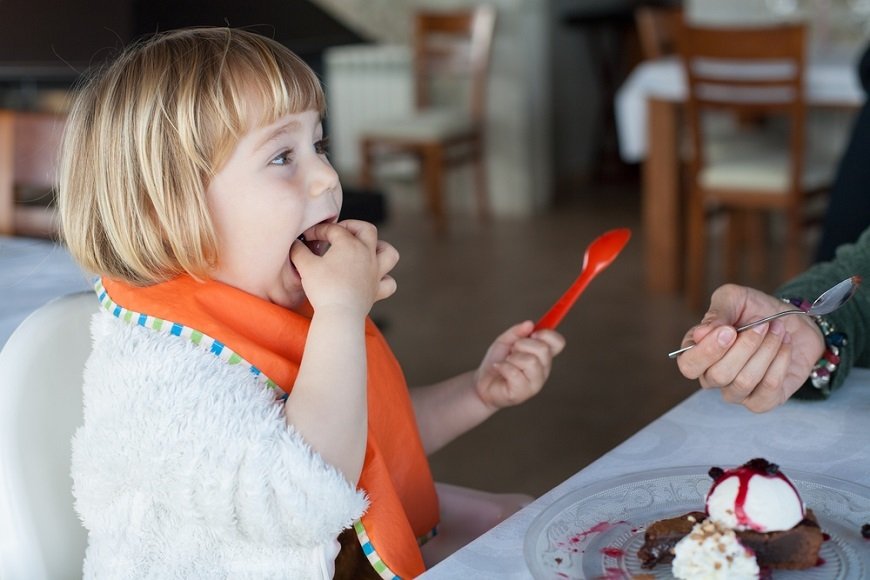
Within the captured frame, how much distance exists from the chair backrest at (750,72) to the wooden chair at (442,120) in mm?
1776

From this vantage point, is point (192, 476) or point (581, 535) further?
point (192, 476)

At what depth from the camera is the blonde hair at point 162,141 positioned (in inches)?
37.4

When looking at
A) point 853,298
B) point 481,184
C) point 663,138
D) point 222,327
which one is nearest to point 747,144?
point 663,138

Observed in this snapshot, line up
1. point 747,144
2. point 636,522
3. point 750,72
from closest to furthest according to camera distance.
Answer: point 636,522 → point 750,72 → point 747,144

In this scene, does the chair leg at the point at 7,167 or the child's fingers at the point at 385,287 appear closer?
the child's fingers at the point at 385,287

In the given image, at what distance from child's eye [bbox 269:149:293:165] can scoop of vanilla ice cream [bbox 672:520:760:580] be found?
1.67ft

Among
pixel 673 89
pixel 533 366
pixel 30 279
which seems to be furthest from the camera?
pixel 673 89

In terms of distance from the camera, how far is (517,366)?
3.77 feet

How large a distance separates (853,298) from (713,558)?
0.56 m

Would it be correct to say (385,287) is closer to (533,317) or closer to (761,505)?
(761,505)

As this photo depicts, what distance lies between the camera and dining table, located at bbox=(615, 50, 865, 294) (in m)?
3.54

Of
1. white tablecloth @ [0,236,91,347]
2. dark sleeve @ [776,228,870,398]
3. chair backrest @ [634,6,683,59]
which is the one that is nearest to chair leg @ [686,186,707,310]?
chair backrest @ [634,6,683,59]

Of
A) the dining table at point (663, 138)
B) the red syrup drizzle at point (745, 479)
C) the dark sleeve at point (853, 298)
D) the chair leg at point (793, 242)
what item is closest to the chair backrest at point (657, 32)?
the dining table at point (663, 138)

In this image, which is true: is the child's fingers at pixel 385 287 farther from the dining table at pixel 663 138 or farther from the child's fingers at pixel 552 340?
the dining table at pixel 663 138
